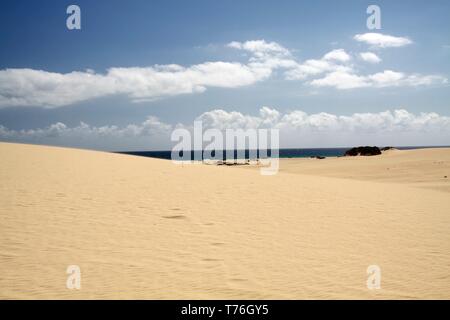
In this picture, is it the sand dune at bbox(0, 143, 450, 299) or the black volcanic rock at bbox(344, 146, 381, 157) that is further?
the black volcanic rock at bbox(344, 146, 381, 157)

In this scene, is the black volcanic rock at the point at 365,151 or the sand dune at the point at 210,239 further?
the black volcanic rock at the point at 365,151

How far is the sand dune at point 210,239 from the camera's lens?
540 cm

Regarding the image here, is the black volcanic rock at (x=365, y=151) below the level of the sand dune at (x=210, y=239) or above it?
above

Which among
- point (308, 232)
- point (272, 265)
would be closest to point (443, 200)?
point (308, 232)

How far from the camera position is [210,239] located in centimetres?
784

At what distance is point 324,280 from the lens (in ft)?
18.7

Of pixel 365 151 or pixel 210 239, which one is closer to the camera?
pixel 210 239

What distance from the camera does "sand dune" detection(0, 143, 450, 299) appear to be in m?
5.40

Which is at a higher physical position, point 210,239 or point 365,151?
point 365,151
